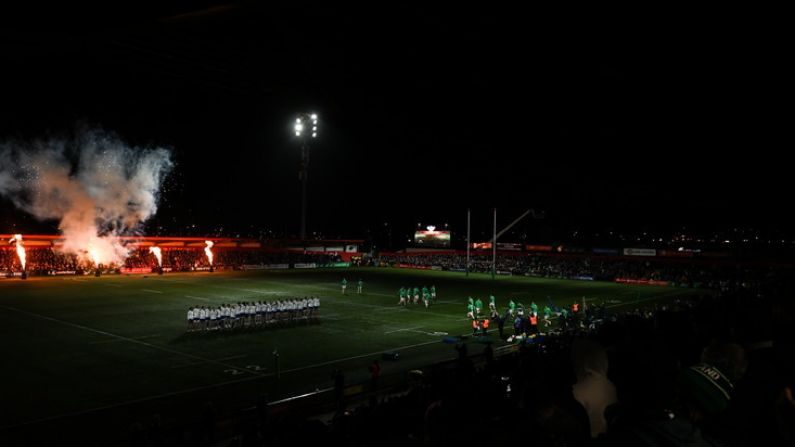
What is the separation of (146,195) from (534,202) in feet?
136

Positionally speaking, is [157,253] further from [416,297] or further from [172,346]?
[172,346]

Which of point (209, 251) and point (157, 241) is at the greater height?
point (157, 241)

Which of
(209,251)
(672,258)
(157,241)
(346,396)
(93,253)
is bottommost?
(346,396)

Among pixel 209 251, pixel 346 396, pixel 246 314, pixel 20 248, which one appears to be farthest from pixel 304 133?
pixel 346 396

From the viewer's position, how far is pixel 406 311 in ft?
108

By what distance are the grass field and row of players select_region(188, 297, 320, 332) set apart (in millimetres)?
1038

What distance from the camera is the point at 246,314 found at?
26.6 m

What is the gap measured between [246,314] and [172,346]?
468 cm

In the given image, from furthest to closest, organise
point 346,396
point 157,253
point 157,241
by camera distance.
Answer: point 157,241 → point 157,253 → point 346,396

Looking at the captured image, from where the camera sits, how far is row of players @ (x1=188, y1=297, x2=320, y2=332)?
25.6 meters

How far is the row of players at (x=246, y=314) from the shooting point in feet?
83.9

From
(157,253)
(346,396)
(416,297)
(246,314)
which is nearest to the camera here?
(346,396)

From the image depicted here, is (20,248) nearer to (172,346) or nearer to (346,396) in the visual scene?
(172,346)

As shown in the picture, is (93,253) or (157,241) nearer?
(93,253)
